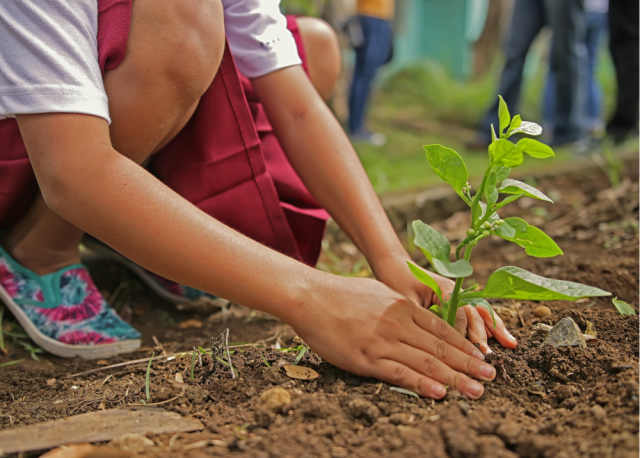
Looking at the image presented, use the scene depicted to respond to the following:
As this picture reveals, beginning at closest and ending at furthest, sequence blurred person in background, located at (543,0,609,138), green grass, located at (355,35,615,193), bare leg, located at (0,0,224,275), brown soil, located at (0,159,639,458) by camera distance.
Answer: brown soil, located at (0,159,639,458) → bare leg, located at (0,0,224,275) → green grass, located at (355,35,615,193) → blurred person in background, located at (543,0,609,138)

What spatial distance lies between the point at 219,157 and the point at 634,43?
3.28m

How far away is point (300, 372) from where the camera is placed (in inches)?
41.4

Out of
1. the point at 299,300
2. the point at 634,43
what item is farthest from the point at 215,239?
the point at 634,43

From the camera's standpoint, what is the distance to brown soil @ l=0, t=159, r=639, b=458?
816mm

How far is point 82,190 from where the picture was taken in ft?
3.08

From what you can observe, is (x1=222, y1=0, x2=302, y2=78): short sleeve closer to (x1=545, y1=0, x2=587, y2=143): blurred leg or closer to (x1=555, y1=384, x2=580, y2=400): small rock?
(x1=555, y1=384, x2=580, y2=400): small rock

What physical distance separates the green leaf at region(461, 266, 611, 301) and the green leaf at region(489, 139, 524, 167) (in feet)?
0.62

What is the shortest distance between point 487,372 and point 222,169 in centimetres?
85

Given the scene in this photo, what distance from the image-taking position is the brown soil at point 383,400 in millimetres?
816

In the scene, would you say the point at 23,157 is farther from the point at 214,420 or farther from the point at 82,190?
the point at 214,420

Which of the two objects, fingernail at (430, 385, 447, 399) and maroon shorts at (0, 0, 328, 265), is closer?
fingernail at (430, 385, 447, 399)

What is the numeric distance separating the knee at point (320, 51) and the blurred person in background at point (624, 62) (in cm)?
259

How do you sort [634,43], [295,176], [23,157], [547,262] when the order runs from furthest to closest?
[634,43] < [547,262] < [295,176] < [23,157]

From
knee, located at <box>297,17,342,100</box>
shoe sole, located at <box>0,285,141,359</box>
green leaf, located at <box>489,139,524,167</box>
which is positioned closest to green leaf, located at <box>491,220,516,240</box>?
green leaf, located at <box>489,139,524,167</box>
